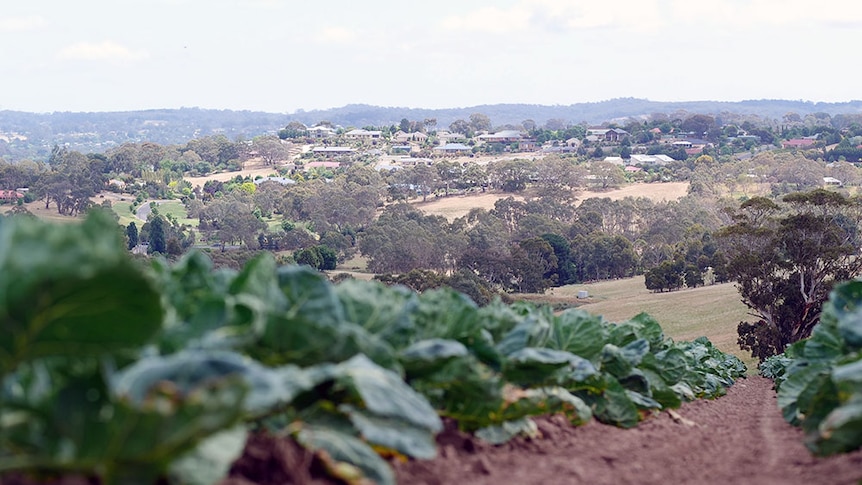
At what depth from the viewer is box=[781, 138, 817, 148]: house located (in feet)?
373

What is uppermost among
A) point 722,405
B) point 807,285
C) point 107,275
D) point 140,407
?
point 107,275

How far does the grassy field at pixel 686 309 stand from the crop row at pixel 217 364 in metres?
25.3

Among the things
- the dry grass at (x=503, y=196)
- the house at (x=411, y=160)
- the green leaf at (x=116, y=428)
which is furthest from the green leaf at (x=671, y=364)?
the house at (x=411, y=160)

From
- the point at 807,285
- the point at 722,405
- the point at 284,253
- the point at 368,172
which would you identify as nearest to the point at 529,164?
the point at 368,172

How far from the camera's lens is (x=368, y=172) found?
280 feet

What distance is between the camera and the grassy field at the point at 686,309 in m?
33.9

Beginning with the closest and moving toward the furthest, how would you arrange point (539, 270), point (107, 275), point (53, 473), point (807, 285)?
point (107, 275)
point (53, 473)
point (807, 285)
point (539, 270)

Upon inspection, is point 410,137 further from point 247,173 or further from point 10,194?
point 10,194

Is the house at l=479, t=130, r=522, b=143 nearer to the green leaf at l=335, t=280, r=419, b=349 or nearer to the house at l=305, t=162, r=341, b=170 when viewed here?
the house at l=305, t=162, r=341, b=170

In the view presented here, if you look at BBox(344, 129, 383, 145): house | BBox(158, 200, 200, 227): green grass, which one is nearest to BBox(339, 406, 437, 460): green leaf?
BBox(158, 200, 200, 227): green grass

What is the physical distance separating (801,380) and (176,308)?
Answer: 13.7 feet

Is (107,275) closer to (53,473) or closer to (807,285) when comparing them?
(53,473)

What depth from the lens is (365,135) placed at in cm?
15238

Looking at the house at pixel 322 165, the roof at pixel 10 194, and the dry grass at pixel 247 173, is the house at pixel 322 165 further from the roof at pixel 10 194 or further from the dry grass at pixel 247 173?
the roof at pixel 10 194
